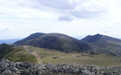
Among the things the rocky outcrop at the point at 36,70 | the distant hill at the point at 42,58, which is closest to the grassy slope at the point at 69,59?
the distant hill at the point at 42,58

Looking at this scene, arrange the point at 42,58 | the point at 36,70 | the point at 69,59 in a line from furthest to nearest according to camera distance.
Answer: the point at 42,58
the point at 69,59
the point at 36,70

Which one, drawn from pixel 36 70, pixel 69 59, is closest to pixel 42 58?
pixel 69 59

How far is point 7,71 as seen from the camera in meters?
39.2

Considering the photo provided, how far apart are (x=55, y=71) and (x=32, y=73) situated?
14.8 feet

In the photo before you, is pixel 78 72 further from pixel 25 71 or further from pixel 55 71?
pixel 25 71

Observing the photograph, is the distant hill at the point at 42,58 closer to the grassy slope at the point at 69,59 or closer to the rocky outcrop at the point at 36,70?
the grassy slope at the point at 69,59

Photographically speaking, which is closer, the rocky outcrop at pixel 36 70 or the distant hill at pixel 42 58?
the rocky outcrop at pixel 36 70

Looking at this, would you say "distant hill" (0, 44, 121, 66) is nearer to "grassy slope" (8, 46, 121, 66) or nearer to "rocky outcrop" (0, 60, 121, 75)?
"grassy slope" (8, 46, 121, 66)

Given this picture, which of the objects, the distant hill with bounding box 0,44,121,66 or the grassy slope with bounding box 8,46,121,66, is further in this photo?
the grassy slope with bounding box 8,46,121,66

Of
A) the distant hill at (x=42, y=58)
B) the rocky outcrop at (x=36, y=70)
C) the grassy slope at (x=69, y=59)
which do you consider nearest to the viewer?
the rocky outcrop at (x=36, y=70)

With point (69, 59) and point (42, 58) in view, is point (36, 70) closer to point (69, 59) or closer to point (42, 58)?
point (69, 59)

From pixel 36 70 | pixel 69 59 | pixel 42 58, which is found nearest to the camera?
pixel 36 70

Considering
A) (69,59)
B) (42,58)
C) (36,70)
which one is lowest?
(69,59)

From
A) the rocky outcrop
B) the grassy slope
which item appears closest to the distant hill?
the grassy slope
